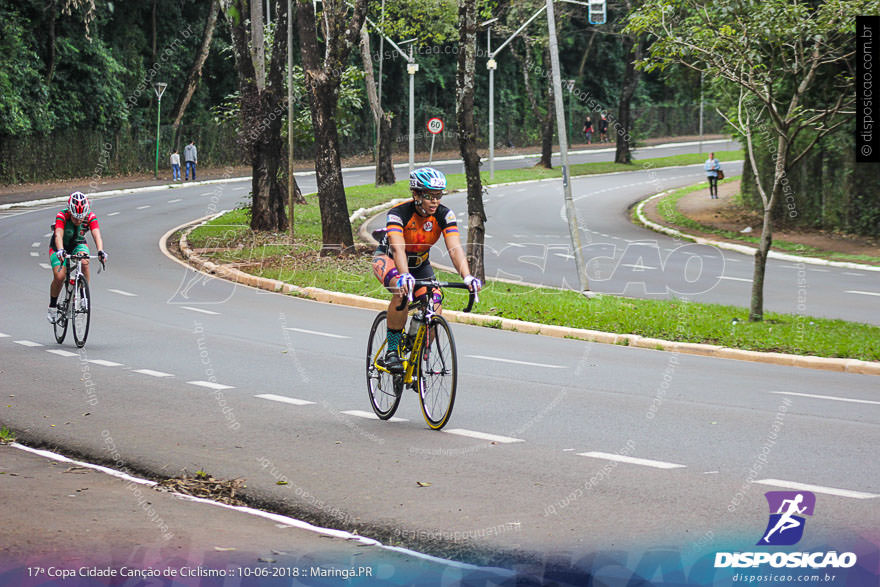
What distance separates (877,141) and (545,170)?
1285 inches

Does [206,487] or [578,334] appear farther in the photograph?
[578,334]

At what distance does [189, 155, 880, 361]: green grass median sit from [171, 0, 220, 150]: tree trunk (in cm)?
3224

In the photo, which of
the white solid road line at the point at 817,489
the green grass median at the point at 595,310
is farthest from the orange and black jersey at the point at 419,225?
the green grass median at the point at 595,310

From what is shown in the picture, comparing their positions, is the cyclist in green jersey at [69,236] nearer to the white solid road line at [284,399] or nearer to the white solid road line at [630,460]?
the white solid road line at [284,399]

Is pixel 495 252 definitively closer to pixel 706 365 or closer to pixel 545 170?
pixel 706 365

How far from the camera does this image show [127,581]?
16.9 ft

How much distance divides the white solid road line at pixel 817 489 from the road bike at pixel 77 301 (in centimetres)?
879

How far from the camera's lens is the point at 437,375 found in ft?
28.8

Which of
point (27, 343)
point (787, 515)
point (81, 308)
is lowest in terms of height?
point (27, 343)

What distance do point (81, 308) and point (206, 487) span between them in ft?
22.8

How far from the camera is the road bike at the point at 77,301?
1334 centimetres

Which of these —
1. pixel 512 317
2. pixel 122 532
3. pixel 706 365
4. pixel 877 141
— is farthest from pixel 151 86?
pixel 122 532

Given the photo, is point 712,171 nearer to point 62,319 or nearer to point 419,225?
point 62,319
